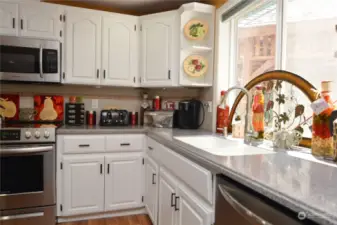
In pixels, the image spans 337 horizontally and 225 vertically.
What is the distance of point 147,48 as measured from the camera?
2.72 m

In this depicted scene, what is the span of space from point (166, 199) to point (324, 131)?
3.67 feet

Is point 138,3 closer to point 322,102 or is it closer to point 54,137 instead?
point 54,137

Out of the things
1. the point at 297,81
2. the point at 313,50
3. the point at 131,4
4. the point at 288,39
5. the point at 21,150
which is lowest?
the point at 21,150

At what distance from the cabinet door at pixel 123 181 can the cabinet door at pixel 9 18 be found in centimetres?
152

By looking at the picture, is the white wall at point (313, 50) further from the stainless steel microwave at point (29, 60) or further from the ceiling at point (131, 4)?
the stainless steel microwave at point (29, 60)

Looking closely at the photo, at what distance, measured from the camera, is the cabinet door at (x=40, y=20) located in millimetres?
2404

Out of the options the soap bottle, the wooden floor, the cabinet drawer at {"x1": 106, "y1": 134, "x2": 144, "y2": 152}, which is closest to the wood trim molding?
the soap bottle

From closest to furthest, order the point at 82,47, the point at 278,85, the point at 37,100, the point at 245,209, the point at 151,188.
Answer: the point at 245,209 → the point at 278,85 → the point at 151,188 → the point at 82,47 → the point at 37,100

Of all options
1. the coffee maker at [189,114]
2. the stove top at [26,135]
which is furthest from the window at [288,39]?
the stove top at [26,135]

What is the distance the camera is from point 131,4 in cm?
284

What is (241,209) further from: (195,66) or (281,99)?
(195,66)

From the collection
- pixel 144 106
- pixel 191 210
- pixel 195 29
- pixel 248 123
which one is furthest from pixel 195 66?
pixel 191 210

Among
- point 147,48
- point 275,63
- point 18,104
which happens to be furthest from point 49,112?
point 275,63

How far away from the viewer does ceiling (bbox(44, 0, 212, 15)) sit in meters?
2.78
